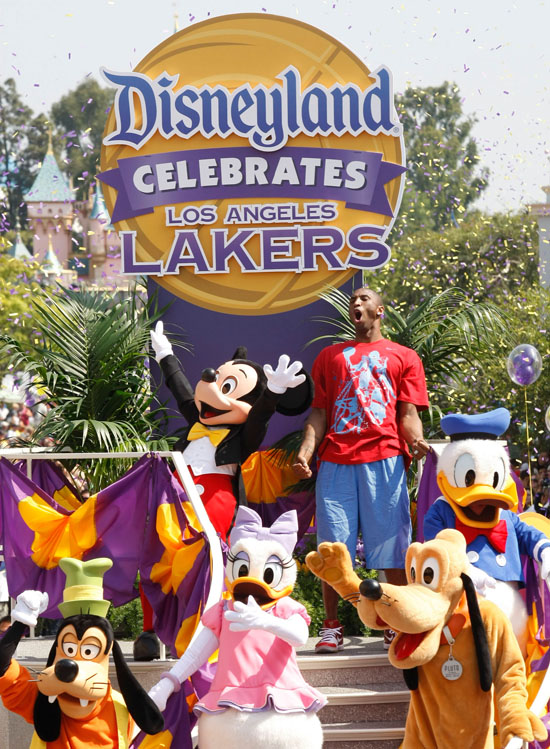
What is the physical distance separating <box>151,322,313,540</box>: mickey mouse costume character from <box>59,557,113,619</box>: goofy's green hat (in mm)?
1409

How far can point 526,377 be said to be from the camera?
10.0m

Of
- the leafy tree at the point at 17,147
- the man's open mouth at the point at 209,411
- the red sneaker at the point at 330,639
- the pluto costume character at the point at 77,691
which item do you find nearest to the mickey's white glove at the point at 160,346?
the man's open mouth at the point at 209,411

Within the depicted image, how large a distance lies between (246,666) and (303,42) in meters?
4.82

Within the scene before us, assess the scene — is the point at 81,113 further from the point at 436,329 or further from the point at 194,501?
the point at 194,501

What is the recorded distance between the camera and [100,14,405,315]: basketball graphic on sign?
8.46m

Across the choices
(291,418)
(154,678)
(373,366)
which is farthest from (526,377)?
(154,678)

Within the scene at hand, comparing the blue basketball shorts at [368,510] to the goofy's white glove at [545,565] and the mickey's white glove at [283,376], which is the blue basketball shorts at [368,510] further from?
the goofy's white glove at [545,565]

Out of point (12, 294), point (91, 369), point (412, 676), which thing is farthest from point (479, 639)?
point (12, 294)

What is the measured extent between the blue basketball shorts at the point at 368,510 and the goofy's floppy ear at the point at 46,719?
1.99 m

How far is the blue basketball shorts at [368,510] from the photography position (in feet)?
22.4

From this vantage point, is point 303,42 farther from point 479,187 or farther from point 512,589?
point 479,187

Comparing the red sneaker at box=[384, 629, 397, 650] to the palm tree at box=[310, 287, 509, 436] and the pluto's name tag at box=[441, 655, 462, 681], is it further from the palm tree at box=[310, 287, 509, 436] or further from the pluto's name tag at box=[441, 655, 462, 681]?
the palm tree at box=[310, 287, 509, 436]

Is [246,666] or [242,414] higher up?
[242,414]

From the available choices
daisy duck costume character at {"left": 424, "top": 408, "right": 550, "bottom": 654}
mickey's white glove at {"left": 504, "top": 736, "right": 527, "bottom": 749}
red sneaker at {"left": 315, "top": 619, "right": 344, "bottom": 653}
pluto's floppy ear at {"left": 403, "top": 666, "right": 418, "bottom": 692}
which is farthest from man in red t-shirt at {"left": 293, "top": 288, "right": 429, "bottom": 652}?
mickey's white glove at {"left": 504, "top": 736, "right": 527, "bottom": 749}
